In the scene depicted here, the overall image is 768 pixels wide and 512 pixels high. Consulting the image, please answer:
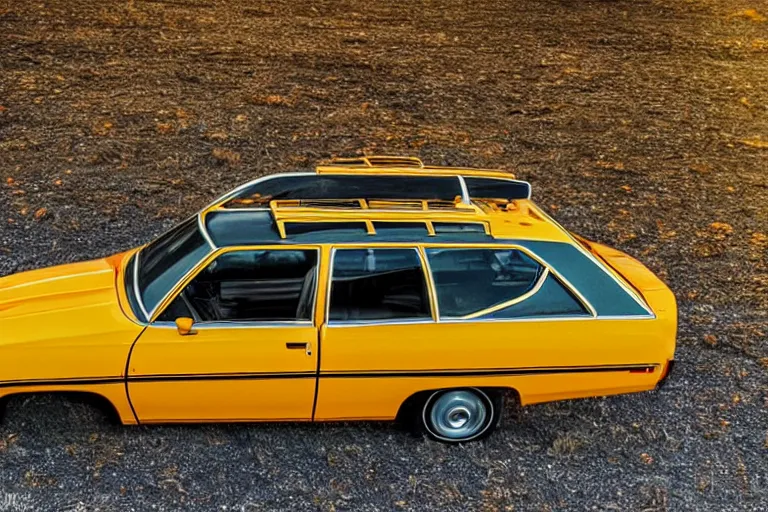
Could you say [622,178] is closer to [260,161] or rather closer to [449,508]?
[260,161]

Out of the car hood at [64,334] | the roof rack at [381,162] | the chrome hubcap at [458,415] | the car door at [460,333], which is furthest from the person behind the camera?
the roof rack at [381,162]

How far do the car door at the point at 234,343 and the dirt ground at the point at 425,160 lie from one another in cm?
42

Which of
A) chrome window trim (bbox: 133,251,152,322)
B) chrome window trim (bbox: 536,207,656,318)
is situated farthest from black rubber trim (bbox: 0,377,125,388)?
chrome window trim (bbox: 536,207,656,318)

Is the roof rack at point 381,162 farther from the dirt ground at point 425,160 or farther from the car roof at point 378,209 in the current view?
the dirt ground at point 425,160

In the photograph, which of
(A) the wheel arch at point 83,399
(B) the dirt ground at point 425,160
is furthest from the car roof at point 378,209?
(B) the dirt ground at point 425,160

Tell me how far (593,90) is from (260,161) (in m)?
5.02

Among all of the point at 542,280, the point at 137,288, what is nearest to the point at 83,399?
the point at 137,288

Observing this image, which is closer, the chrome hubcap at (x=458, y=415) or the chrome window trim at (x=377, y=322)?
the chrome window trim at (x=377, y=322)

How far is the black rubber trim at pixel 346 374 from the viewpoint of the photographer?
14.4 feet

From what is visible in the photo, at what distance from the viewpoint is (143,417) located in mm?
4590

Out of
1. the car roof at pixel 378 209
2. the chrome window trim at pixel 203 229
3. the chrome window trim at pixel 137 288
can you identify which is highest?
the car roof at pixel 378 209

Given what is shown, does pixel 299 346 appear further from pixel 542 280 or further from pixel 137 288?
pixel 542 280

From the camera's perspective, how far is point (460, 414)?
4891 millimetres

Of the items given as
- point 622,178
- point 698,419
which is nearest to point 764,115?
point 622,178
